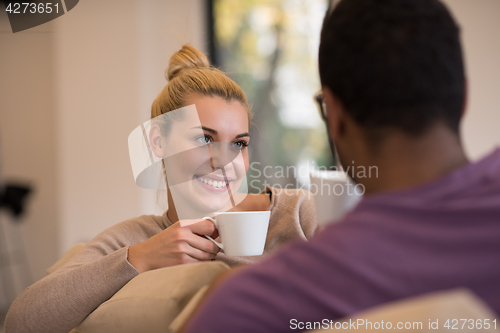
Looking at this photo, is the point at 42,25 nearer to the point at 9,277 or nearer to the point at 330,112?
the point at 9,277

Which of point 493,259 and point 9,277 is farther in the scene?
point 9,277

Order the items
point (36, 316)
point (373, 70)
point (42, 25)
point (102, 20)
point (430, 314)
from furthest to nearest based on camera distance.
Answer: point (42, 25) < point (102, 20) < point (36, 316) < point (373, 70) < point (430, 314)

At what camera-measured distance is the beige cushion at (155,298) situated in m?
Answer: 0.75

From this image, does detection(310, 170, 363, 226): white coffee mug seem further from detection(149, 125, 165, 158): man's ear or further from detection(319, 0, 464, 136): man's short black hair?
detection(149, 125, 165, 158): man's ear

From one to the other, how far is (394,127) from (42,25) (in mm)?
3624

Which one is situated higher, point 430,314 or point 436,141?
point 436,141

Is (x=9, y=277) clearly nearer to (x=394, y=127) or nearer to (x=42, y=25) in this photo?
(x=42, y=25)

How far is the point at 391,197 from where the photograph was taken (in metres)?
0.50

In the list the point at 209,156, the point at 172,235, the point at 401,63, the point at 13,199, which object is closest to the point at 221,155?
the point at 209,156

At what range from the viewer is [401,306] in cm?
44

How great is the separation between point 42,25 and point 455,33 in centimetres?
363

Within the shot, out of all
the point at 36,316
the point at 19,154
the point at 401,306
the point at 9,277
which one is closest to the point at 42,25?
the point at 19,154

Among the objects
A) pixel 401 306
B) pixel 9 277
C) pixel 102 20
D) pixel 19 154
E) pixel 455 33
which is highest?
pixel 102 20

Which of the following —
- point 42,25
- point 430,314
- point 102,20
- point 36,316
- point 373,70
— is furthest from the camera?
point 42,25
